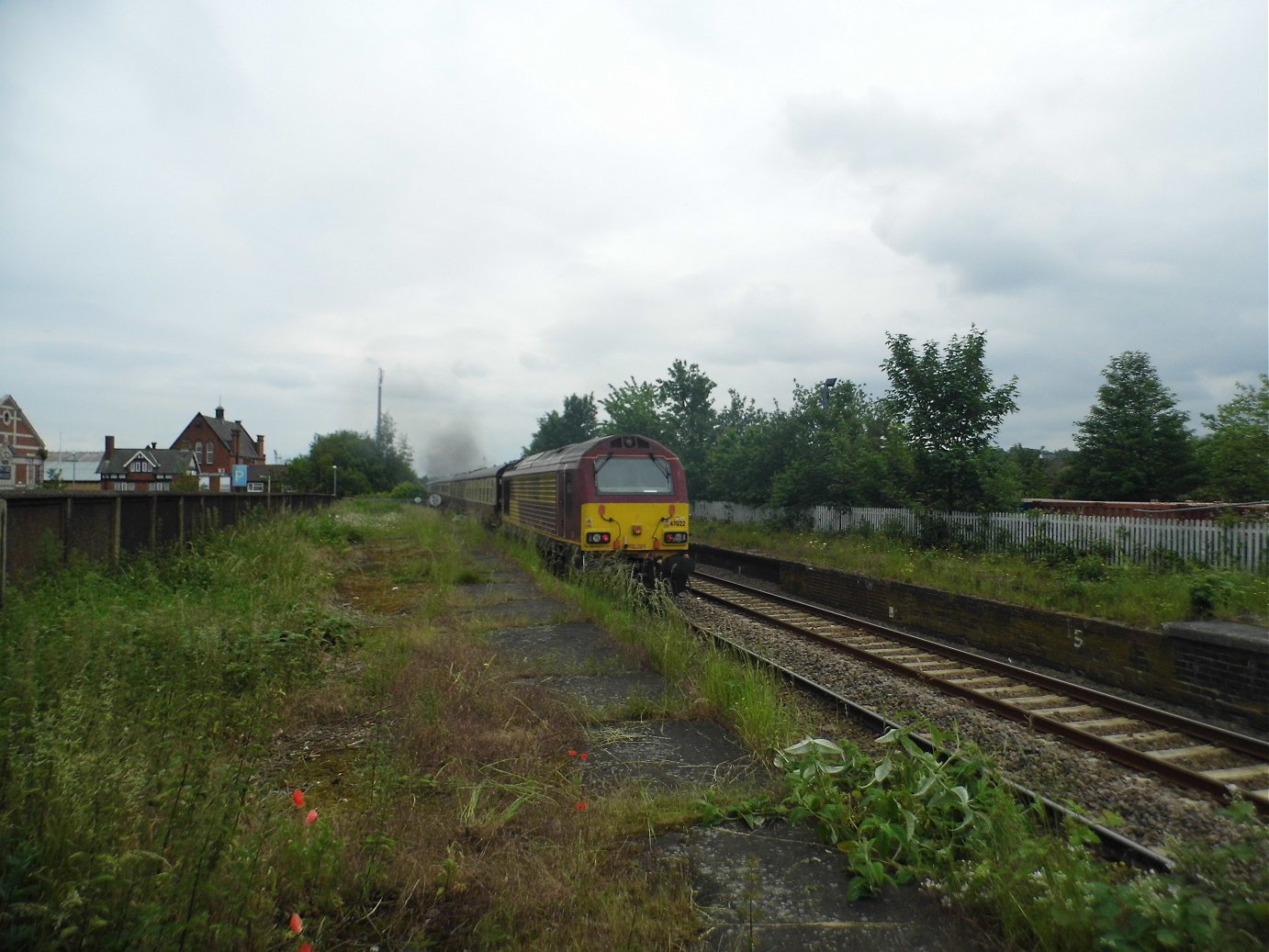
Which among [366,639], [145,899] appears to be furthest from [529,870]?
[366,639]

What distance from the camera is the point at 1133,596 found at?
32.2ft

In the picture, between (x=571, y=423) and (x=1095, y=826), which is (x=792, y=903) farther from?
(x=571, y=423)

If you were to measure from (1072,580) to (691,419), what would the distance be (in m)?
25.3

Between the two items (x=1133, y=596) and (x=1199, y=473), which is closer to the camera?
(x=1133, y=596)

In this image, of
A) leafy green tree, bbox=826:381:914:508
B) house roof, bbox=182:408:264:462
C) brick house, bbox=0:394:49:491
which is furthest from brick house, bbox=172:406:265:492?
leafy green tree, bbox=826:381:914:508

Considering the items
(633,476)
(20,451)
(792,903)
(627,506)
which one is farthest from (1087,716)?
(20,451)

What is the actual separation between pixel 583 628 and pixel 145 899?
24.3 ft

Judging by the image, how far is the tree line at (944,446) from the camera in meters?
15.4

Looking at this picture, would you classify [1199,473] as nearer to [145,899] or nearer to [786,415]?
[786,415]

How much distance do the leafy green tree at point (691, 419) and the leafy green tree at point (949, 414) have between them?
1256 centimetres

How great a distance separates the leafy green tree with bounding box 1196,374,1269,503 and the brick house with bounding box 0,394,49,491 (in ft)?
132

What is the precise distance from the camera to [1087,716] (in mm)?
7160

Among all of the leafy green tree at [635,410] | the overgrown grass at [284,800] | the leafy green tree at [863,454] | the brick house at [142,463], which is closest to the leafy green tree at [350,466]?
the brick house at [142,463]

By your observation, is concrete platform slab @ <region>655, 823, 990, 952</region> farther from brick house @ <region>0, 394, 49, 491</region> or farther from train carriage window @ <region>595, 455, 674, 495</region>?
brick house @ <region>0, 394, 49, 491</region>
